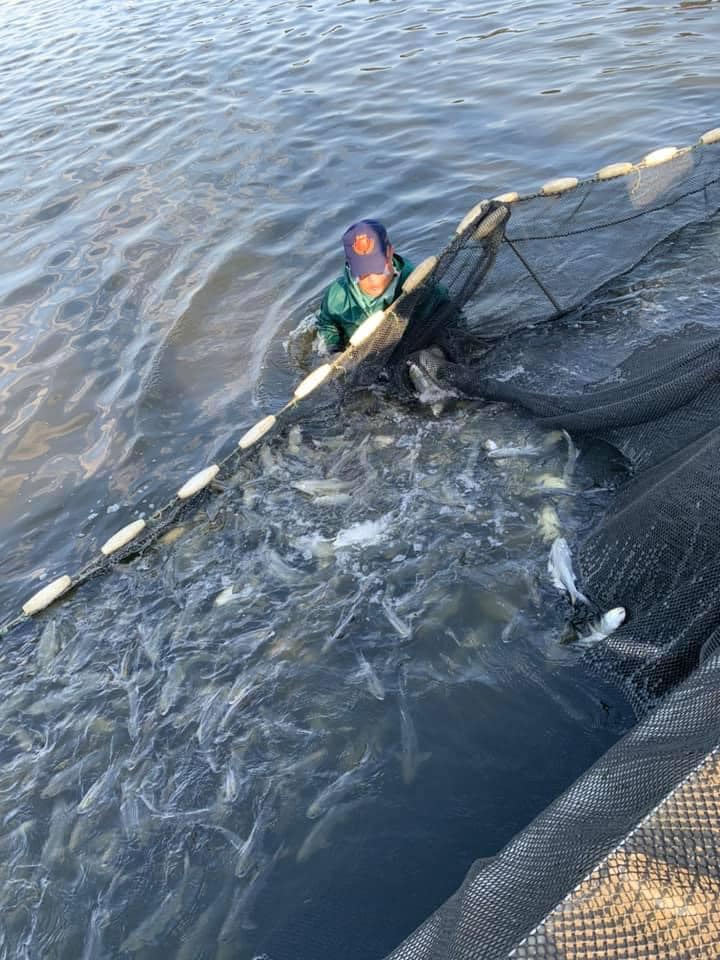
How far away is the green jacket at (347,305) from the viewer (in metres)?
6.71

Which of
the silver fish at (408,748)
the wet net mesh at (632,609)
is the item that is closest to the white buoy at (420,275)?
the wet net mesh at (632,609)

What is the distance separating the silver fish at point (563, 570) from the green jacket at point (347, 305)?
9.49 feet

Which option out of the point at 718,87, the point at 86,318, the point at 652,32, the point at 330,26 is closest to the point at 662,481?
the point at 86,318

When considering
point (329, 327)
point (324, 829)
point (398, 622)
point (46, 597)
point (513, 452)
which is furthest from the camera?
point (329, 327)

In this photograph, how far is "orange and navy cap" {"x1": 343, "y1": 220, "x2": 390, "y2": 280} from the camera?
6.22 m

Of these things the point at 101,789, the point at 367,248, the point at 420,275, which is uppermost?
the point at 367,248

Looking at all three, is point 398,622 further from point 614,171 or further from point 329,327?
point 614,171

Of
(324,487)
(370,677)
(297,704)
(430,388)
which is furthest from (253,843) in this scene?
(430,388)

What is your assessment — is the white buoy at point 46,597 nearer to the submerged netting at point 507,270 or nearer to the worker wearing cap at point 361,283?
the submerged netting at point 507,270

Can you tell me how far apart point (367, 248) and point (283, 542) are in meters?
2.52

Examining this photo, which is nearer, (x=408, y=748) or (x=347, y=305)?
(x=408, y=748)

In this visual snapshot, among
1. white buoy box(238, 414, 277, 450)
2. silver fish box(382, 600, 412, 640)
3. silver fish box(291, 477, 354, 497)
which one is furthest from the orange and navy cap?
silver fish box(382, 600, 412, 640)

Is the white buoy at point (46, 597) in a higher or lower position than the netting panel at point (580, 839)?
lower

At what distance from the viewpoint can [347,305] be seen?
689 centimetres
